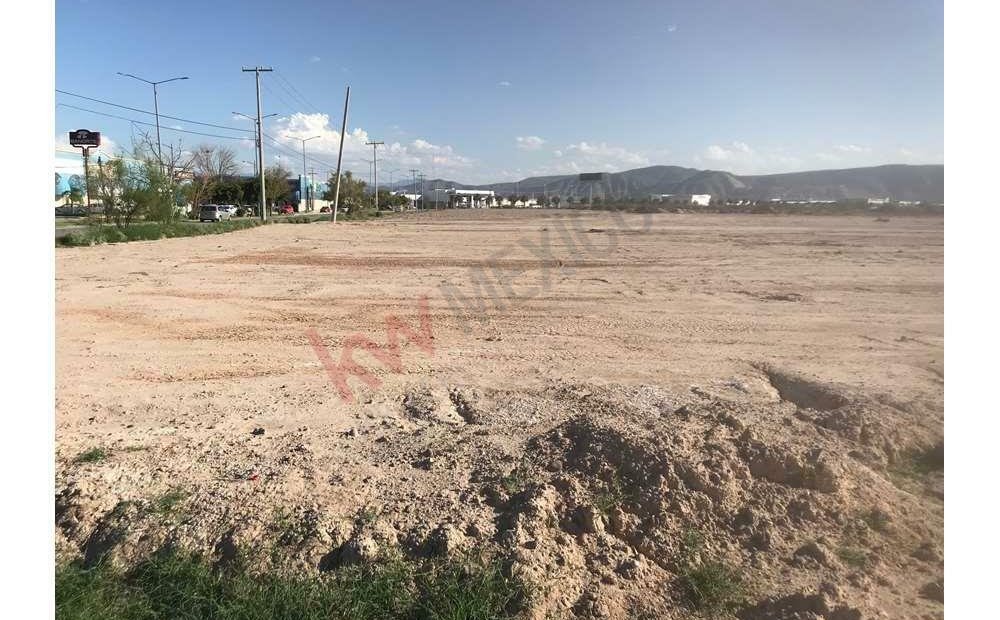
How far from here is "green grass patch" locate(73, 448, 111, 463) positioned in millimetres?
4051

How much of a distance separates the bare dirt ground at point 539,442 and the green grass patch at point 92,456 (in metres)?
0.06

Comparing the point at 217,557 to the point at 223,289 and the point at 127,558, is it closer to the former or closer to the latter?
the point at 127,558

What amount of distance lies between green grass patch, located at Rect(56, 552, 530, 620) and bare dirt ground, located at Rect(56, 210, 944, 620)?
0.14 m

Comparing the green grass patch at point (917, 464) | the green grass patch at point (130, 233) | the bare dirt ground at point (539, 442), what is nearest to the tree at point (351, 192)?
the green grass patch at point (130, 233)

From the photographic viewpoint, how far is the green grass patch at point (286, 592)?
2.77 metres

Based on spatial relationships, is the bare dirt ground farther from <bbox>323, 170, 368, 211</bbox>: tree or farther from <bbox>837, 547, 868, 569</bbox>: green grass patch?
<bbox>323, 170, 368, 211</bbox>: tree

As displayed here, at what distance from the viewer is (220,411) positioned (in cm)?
509

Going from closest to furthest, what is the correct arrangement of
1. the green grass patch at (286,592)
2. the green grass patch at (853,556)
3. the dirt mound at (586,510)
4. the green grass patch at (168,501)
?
the green grass patch at (286,592) → the dirt mound at (586,510) → the green grass patch at (853,556) → the green grass patch at (168,501)

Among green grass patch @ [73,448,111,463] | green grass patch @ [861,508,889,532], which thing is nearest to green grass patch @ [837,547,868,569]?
green grass patch @ [861,508,889,532]

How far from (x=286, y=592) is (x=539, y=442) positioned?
2.12 m

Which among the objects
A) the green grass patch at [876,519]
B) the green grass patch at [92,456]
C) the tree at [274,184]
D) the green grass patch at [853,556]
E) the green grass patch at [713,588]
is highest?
the tree at [274,184]

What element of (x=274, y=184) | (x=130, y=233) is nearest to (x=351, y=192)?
(x=274, y=184)

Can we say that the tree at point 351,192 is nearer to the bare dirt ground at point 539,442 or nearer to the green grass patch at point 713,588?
the bare dirt ground at point 539,442

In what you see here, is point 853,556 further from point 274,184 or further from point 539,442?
point 274,184
